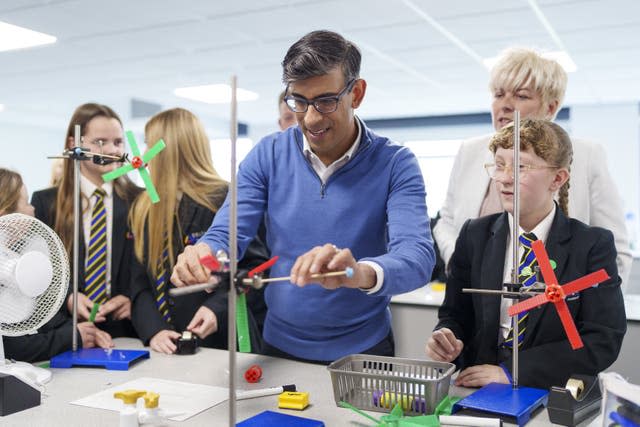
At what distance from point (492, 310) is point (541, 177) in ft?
1.25

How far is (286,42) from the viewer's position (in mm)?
5215

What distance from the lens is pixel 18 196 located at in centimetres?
181

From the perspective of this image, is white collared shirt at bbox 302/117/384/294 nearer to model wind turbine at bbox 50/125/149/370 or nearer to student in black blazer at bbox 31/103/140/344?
model wind turbine at bbox 50/125/149/370

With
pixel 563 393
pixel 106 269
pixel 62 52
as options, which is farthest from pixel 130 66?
pixel 563 393

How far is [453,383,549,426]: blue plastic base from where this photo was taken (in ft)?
3.87

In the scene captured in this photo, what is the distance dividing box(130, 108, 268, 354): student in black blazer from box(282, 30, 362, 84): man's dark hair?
2.60ft

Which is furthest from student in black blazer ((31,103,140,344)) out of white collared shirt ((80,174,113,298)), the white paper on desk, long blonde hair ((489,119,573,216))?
long blonde hair ((489,119,573,216))

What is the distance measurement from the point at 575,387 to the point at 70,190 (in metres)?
1.76

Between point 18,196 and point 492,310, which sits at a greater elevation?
point 18,196

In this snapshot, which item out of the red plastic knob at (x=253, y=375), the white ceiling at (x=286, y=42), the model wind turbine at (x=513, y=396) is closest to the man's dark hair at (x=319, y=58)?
the model wind turbine at (x=513, y=396)

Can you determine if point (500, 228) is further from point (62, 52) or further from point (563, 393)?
point (62, 52)

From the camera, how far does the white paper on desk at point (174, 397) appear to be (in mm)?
1260

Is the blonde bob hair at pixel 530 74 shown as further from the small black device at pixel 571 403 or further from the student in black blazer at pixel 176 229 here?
the small black device at pixel 571 403

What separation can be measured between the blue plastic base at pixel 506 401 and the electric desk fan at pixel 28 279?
2.97ft
